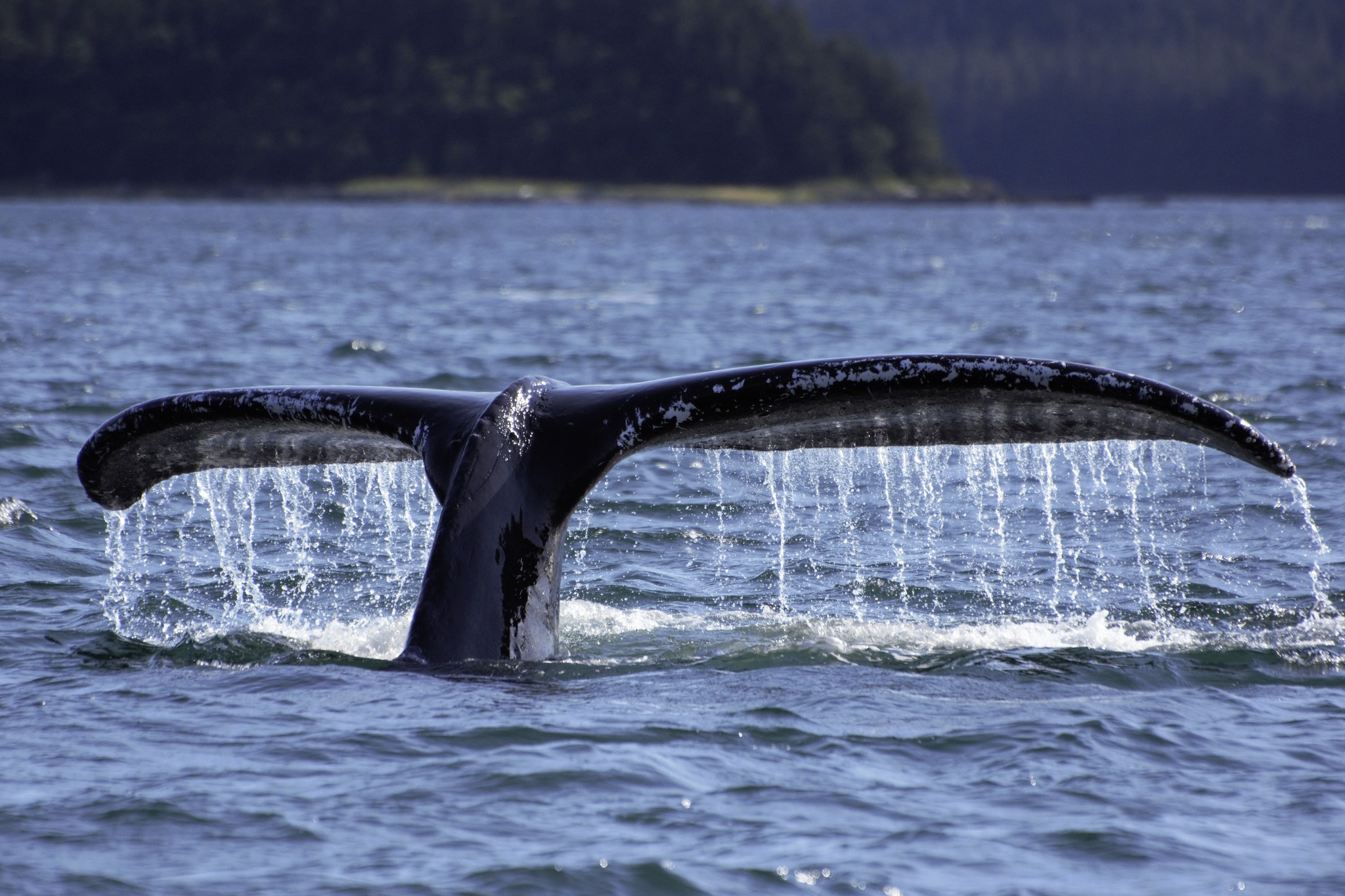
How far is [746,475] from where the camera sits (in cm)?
1230

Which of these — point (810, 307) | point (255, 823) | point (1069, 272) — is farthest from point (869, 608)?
point (1069, 272)

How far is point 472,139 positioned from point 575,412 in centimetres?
12551

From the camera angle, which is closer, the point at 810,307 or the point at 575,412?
the point at 575,412

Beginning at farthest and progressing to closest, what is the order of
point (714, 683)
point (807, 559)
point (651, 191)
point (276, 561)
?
point (651, 191) < point (807, 559) < point (276, 561) < point (714, 683)

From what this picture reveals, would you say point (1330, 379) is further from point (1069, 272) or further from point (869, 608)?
point (1069, 272)

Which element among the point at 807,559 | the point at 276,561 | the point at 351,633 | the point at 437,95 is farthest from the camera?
the point at 437,95

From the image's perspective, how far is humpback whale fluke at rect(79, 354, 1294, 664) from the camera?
5.32 m

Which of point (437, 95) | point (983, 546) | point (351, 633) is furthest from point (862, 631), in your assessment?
point (437, 95)

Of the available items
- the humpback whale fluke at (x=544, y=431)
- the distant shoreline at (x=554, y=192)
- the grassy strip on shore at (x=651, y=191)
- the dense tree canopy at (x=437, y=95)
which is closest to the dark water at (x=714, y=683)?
the humpback whale fluke at (x=544, y=431)

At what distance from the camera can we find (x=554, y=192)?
12712cm

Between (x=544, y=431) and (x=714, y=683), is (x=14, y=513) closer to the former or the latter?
(x=714, y=683)

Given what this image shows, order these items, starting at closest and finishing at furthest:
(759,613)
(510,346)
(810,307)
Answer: (759,613)
(510,346)
(810,307)

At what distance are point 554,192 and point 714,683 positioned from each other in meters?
122

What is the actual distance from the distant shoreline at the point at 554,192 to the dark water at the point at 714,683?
105438 millimetres
